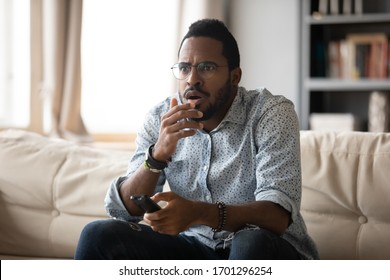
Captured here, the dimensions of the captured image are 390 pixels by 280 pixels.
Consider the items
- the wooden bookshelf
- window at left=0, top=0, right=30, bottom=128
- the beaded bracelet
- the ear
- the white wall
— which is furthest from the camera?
the white wall

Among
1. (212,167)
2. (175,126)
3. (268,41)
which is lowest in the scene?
(212,167)

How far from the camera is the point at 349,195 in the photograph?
73.7 inches

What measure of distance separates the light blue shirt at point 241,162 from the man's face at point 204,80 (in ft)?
0.19

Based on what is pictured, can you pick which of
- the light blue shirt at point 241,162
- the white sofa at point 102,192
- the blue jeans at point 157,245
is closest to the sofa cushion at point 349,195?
the white sofa at point 102,192

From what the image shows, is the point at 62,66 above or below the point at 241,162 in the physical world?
above

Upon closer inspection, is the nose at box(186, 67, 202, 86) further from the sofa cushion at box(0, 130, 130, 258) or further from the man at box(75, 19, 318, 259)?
the sofa cushion at box(0, 130, 130, 258)

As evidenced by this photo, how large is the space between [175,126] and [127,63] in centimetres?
234

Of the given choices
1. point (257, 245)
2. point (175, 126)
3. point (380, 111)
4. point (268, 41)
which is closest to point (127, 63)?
point (268, 41)

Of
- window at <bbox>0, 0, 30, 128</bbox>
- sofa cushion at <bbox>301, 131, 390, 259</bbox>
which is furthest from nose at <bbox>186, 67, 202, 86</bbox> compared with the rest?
window at <bbox>0, 0, 30, 128</bbox>

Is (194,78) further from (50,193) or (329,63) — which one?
(329,63)

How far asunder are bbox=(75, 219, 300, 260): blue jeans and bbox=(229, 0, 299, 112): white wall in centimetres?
248

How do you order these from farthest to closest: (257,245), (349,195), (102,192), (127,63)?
(127,63), (102,192), (349,195), (257,245)

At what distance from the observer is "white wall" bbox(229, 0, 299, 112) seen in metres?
4.05
